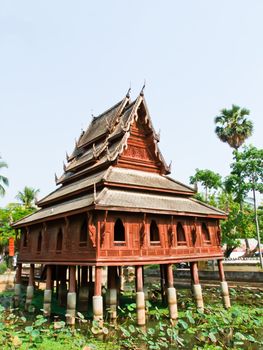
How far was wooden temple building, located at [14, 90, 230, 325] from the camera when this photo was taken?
14719mm

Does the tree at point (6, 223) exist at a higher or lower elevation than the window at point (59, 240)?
higher

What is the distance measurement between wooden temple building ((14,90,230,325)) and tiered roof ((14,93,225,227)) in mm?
60

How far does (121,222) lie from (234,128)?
26.3 meters

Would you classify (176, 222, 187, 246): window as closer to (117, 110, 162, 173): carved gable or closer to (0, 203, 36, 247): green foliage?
(117, 110, 162, 173): carved gable

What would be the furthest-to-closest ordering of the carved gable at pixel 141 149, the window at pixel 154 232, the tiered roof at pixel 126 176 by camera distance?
the carved gable at pixel 141 149 < the window at pixel 154 232 < the tiered roof at pixel 126 176

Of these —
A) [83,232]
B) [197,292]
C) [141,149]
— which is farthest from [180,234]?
[141,149]

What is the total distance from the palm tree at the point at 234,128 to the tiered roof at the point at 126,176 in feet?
62.5

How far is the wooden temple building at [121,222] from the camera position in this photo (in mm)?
14719

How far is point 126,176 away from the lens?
18062 millimetres

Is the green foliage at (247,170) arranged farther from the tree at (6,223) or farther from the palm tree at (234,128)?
the tree at (6,223)

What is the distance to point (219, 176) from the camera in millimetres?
36875

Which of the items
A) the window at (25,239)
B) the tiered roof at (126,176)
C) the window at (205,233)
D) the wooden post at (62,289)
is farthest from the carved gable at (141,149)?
the window at (25,239)

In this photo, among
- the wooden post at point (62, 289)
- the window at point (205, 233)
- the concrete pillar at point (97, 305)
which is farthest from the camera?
the wooden post at point (62, 289)

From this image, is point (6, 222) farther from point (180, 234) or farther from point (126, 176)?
point (180, 234)
